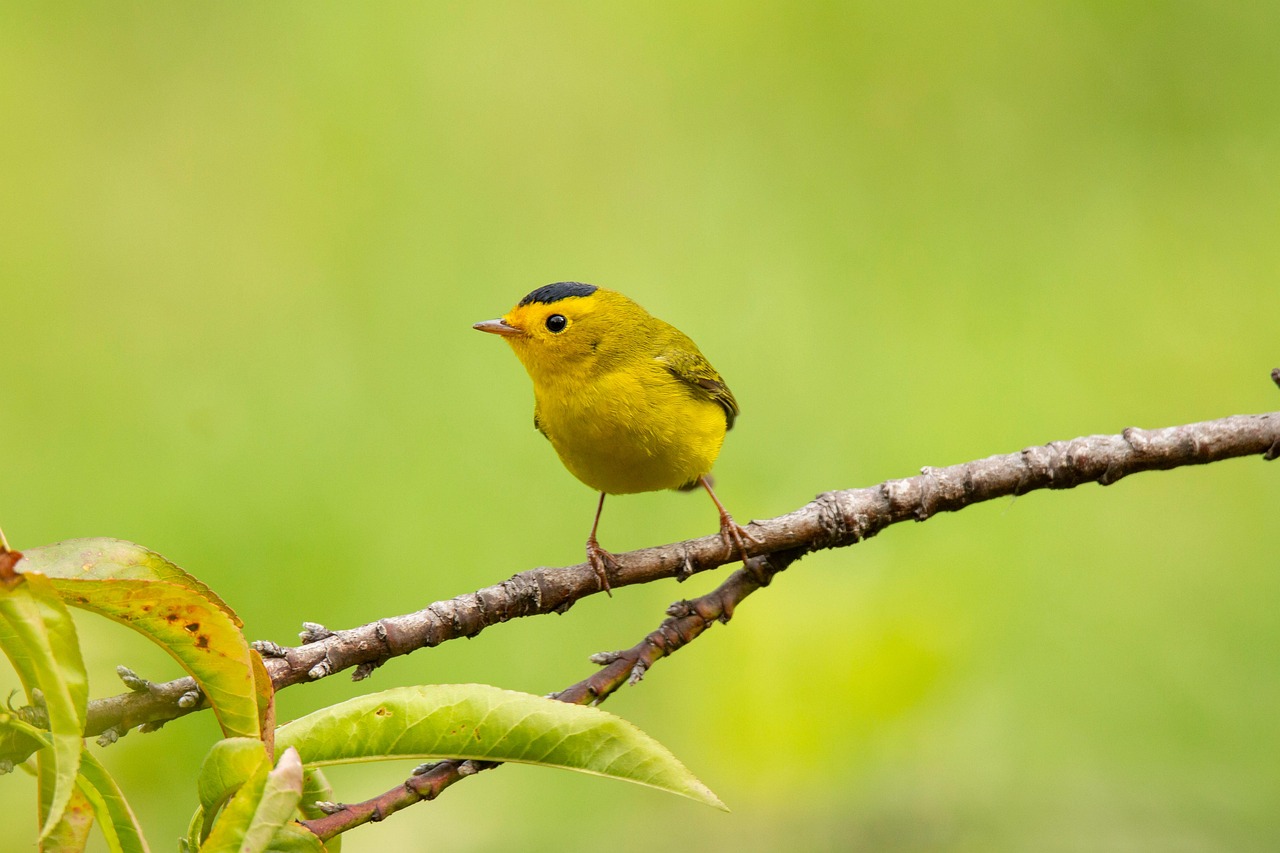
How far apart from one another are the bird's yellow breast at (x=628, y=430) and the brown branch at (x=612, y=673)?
105cm

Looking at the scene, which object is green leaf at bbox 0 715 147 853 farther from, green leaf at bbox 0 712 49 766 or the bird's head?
the bird's head

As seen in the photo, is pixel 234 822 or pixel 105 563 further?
pixel 105 563

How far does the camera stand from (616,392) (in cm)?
356

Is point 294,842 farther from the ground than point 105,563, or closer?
closer

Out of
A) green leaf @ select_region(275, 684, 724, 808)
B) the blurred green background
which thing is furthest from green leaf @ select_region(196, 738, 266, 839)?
the blurred green background

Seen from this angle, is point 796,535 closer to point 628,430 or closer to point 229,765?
point 628,430

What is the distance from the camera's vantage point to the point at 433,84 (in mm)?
7305

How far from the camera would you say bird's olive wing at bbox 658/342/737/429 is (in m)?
3.82

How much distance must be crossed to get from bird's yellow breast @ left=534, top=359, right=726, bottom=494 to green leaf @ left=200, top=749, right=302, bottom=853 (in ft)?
7.26

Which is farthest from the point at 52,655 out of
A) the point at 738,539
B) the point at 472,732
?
the point at 738,539

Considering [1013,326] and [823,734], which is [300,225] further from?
[823,734]

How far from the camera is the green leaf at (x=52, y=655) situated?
116 centimetres

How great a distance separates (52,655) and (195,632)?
200 mm

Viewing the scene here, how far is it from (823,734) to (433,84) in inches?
210
